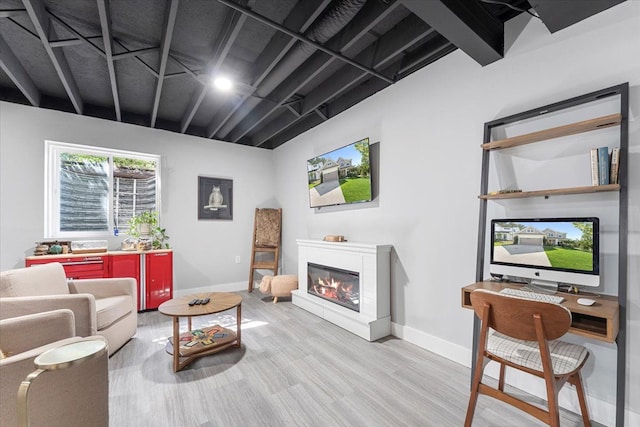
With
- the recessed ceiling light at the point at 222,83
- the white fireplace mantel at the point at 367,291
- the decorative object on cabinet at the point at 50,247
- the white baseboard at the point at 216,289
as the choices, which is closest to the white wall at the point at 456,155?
the white fireplace mantel at the point at 367,291

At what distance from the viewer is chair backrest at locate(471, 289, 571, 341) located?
1.33m

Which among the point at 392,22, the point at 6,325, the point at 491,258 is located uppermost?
the point at 392,22

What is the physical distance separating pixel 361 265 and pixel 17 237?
426cm

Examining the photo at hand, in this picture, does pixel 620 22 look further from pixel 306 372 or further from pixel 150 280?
pixel 150 280

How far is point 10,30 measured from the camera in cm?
235

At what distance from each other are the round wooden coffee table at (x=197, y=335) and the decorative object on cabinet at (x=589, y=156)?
84.1 inches

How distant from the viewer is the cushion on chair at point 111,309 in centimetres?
245

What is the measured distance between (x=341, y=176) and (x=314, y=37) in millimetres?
1724

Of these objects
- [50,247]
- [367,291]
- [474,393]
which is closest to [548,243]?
[474,393]

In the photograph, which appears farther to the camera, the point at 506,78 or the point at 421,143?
the point at 421,143

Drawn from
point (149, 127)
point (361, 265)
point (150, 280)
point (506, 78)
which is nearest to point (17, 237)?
point (150, 280)

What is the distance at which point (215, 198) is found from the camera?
15.9 feet

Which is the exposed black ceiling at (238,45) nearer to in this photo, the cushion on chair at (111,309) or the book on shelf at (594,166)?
the book on shelf at (594,166)

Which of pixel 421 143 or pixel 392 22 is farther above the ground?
pixel 392 22
